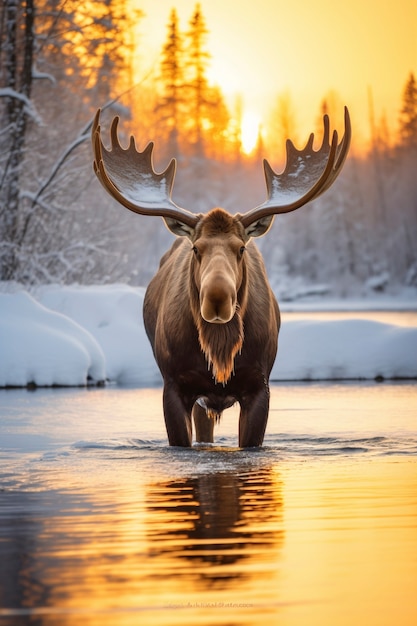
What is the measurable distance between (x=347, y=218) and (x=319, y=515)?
62.9m

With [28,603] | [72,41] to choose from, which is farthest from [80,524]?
[72,41]

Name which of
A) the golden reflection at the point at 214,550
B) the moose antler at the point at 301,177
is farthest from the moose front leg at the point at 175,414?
the moose antler at the point at 301,177

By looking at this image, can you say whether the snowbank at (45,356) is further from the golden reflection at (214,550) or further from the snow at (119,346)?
the golden reflection at (214,550)

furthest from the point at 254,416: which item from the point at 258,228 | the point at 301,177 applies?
the point at 301,177

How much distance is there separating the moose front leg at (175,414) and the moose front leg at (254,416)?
1.32 feet

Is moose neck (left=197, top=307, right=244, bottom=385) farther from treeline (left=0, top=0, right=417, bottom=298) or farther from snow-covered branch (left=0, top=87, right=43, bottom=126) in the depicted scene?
snow-covered branch (left=0, top=87, right=43, bottom=126)

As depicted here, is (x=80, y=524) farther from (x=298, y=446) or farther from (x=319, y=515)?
(x=298, y=446)

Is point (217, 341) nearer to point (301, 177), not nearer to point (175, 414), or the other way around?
point (175, 414)

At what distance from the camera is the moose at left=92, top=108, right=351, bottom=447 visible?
761 cm

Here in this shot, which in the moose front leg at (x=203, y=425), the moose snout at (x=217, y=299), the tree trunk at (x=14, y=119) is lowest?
the moose front leg at (x=203, y=425)

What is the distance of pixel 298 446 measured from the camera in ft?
28.6

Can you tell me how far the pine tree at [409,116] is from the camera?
8138cm

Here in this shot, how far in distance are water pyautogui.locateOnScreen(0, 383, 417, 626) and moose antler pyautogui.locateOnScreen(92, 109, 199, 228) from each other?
167cm

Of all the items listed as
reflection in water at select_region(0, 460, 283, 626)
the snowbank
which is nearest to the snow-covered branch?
the snowbank
